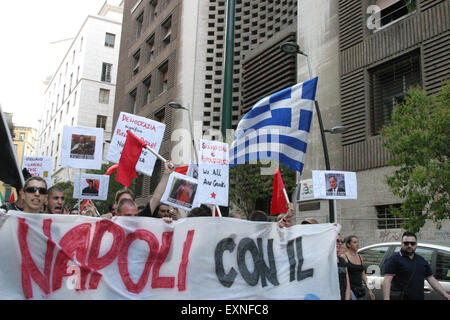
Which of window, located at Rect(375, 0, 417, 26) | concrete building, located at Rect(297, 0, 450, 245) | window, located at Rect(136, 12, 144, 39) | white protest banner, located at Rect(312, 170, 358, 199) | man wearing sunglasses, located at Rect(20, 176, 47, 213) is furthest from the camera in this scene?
window, located at Rect(136, 12, 144, 39)

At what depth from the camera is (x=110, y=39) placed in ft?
170

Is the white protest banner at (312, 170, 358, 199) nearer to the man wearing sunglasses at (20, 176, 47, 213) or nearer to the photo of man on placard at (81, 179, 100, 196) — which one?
the man wearing sunglasses at (20, 176, 47, 213)

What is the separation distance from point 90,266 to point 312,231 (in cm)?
251

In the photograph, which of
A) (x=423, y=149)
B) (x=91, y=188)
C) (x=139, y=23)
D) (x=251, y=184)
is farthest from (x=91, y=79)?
(x=423, y=149)

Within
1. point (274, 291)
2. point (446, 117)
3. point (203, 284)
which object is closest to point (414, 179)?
point (446, 117)

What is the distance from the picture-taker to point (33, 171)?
9812mm

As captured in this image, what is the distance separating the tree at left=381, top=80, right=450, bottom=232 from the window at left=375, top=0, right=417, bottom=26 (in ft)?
24.8

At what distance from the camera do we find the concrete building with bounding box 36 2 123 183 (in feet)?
157

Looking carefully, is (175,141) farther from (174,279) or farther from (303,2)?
(174,279)

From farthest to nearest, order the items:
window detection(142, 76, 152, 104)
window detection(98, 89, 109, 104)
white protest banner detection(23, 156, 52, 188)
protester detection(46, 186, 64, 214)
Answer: window detection(98, 89, 109, 104), window detection(142, 76, 152, 104), white protest banner detection(23, 156, 52, 188), protester detection(46, 186, 64, 214)

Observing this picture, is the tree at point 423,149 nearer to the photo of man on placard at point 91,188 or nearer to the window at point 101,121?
the photo of man on placard at point 91,188

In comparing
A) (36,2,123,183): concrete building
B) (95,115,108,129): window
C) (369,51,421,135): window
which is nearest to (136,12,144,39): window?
(36,2,123,183): concrete building

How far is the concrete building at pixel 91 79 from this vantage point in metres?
47.9
